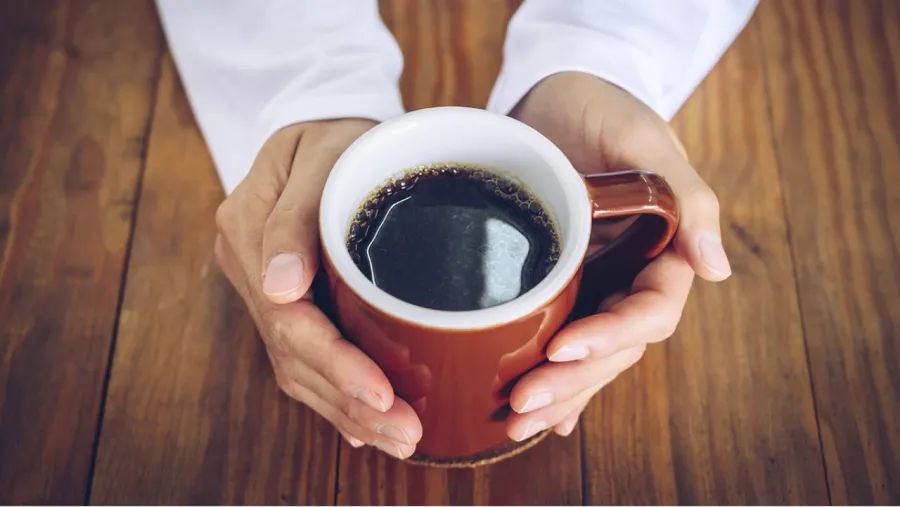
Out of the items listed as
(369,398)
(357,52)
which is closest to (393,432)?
(369,398)

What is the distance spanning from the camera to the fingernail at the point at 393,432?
0.55 m

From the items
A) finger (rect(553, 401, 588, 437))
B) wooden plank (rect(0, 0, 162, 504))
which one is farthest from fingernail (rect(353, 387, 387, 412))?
wooden plank (rect(0, 0, 162, 504))

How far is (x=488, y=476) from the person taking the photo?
2.31ft

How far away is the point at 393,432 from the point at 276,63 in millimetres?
370

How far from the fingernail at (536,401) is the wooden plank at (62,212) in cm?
42

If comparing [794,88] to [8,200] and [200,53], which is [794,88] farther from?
[8,200]

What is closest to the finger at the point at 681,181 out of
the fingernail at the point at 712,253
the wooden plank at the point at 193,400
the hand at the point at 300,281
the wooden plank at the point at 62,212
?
the fingernail at the point at 712,253

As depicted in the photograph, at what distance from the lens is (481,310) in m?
0.44

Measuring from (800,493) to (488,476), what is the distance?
28 cm

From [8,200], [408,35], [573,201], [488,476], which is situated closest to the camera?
[573,201]

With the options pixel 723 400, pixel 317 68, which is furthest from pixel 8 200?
pixel 723 400

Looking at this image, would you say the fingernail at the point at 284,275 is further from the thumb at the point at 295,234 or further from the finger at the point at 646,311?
the finger at the point at 646,311

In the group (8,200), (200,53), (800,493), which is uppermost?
(200,53)

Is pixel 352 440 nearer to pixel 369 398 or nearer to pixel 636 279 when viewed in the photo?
pixel 369 398
